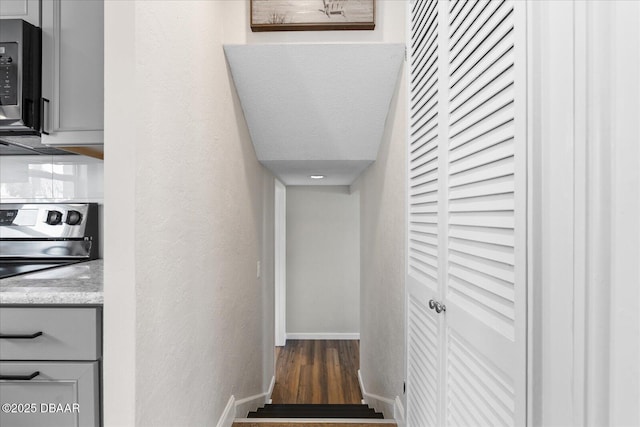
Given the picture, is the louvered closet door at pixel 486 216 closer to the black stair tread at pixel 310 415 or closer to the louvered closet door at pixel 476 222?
the louvered closet door at pixel 476 222

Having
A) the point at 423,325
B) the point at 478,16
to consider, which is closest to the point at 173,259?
the point at 423,325

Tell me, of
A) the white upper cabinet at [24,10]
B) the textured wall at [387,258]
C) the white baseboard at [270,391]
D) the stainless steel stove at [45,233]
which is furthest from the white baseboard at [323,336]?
the white upper cabinet at [24,10]

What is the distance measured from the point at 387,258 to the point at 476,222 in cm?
152

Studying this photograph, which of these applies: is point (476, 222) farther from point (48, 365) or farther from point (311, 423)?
point (311, 423)

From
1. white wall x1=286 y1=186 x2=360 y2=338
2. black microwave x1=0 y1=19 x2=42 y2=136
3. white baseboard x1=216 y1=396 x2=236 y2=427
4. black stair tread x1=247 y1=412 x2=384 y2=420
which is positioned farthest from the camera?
white wall x1=286 y1=186 x2=360 y2=338

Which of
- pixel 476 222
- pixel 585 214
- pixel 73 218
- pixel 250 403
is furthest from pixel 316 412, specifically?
pixel 585 214

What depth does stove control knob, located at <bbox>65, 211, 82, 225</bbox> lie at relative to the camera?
212 cm

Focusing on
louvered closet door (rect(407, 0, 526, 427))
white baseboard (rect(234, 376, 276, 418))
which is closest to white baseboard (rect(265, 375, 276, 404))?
white baseboard (rect(234, 376, 276, 418))

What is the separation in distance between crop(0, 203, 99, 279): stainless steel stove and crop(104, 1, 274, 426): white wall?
75 cm

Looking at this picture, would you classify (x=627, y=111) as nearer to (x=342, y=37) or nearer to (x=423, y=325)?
(x=423, y=325)

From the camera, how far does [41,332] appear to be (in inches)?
46.2

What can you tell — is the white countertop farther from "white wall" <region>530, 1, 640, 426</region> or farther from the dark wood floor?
the dark wood floor

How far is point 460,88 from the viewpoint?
1020mm

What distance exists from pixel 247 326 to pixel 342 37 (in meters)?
1.74
